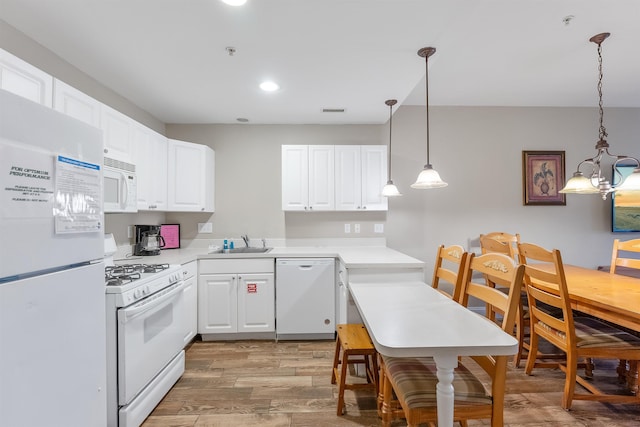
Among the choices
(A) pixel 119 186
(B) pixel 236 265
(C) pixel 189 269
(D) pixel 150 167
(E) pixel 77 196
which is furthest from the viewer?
(B) pixel 236 265

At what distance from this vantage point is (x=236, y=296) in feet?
9.22

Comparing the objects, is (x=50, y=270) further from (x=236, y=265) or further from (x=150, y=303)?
(x=236, y=265)

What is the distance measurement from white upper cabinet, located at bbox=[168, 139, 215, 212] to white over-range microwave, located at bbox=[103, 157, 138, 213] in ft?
2.29

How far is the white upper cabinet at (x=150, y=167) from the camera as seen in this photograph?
253 centimetres

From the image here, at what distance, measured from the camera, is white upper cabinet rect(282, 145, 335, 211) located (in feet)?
10.3

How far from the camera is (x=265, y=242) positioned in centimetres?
343

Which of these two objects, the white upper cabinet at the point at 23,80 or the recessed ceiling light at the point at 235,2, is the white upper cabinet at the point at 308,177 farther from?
the white upper cabinet at the point at 23,80

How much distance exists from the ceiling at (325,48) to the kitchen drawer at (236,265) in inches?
62.4

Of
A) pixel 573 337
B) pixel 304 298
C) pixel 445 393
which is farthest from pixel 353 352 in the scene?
pixel 573 337

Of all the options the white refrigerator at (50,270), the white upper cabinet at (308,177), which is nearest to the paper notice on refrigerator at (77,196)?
the white refrigerator at (50,270)

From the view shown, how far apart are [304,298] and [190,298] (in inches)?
41.9

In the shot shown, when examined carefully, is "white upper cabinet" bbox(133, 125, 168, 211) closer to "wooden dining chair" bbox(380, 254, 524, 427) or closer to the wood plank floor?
the wood plank floor

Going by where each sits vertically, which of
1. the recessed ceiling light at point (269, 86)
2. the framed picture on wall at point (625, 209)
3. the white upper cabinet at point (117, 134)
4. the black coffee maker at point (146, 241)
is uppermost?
the recessed ceiling light at point (269, 86)

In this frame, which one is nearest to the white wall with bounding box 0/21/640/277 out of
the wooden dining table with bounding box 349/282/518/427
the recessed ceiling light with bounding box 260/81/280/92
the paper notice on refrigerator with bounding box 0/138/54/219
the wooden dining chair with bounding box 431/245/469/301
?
the recessed ceiling light with bounding box 260/81/280/92
